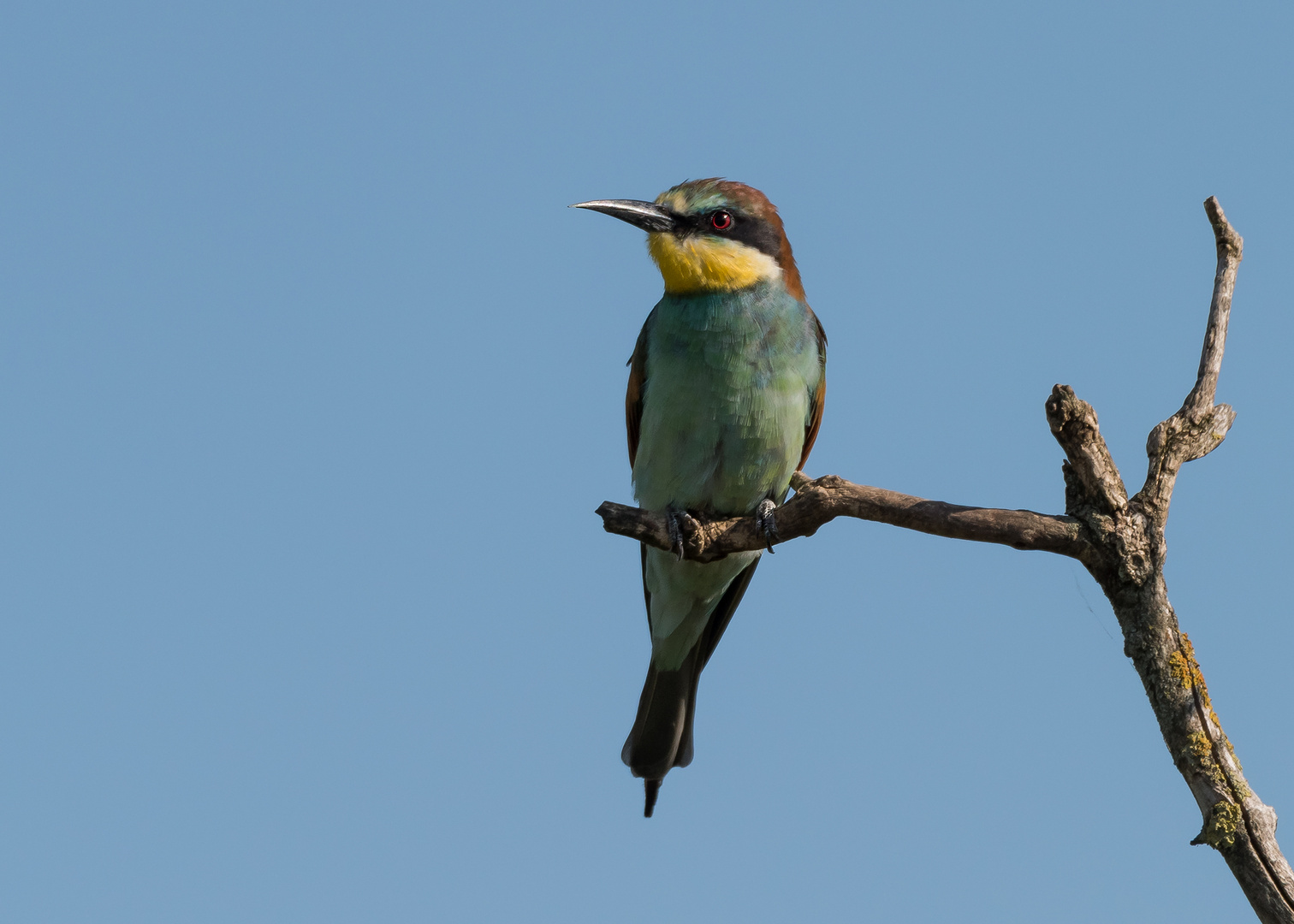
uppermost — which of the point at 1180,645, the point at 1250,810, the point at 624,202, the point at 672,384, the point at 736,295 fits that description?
the point at 624,202

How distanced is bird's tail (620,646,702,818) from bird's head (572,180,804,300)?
6.49 ft

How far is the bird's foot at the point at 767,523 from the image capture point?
4996 millimetres

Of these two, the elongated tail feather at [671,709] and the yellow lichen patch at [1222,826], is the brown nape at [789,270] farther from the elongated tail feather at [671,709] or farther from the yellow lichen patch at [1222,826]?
the yellow lichen patch at [1222,826]

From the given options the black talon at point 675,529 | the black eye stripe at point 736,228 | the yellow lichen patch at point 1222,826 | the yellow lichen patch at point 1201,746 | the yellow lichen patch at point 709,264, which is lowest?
the yellow lichen patch at point 1222,826

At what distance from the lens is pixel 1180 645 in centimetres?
362

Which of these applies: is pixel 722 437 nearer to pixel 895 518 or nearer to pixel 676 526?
pixel 676 526

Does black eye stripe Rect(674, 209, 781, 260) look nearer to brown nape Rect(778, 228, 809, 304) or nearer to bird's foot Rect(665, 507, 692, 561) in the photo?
brown nape Rect(778, 228, 809, 304)

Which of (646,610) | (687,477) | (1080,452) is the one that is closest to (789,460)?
(687,477)

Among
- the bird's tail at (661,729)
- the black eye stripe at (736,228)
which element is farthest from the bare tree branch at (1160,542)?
the bird's tail at (661,729)

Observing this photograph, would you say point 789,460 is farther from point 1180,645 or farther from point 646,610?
point 1180,645

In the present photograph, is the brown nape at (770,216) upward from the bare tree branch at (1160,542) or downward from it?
upward

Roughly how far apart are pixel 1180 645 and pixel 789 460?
223cm

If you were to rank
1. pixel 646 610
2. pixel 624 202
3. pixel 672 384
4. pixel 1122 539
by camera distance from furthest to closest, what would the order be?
pixel 646 610
pixel 624 202
pixel 672 384
pixel 1122 539

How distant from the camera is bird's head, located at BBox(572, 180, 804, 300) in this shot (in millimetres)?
5613
